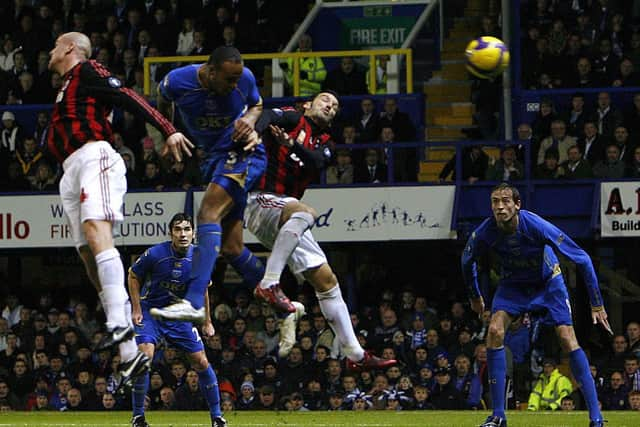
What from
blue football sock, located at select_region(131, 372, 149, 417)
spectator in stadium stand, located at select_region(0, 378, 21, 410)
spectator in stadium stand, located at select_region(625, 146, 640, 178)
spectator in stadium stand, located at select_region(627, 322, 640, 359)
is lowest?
spectator in stadium stand, located at select_region(0, 378, 21, 410)

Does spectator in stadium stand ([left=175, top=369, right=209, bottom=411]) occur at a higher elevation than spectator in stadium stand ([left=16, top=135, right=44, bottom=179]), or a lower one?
lower

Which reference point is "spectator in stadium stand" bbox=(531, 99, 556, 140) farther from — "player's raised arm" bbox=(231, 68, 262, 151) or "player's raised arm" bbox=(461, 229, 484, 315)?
"player's raised arm" bbox=(231, 68, 262, 151)

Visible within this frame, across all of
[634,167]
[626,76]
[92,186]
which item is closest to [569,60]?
[626,76]

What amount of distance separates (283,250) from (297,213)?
1.11 ft

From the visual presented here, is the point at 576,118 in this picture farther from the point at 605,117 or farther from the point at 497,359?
the point at 497,359

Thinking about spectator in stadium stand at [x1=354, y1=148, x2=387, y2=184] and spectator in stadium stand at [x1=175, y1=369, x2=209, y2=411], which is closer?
spectator in stadium stand at [x1=175, y1=369, x2=209, y2=411]

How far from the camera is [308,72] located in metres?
22.4

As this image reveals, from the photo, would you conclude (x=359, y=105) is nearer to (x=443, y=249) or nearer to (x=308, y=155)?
(x=443, y=249)

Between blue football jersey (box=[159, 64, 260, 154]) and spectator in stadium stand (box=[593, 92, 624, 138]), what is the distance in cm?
1053

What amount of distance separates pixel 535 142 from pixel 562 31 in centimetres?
230

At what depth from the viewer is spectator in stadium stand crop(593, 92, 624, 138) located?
20.9m

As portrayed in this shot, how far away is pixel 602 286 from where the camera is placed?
2323 cm

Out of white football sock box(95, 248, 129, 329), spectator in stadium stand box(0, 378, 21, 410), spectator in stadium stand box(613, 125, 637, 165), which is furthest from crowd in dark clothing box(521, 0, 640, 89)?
white football sock box(95, 248, 129, 329)

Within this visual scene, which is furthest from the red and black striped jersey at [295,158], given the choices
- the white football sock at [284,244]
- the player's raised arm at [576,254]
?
the player's raised arm at [576,254]
